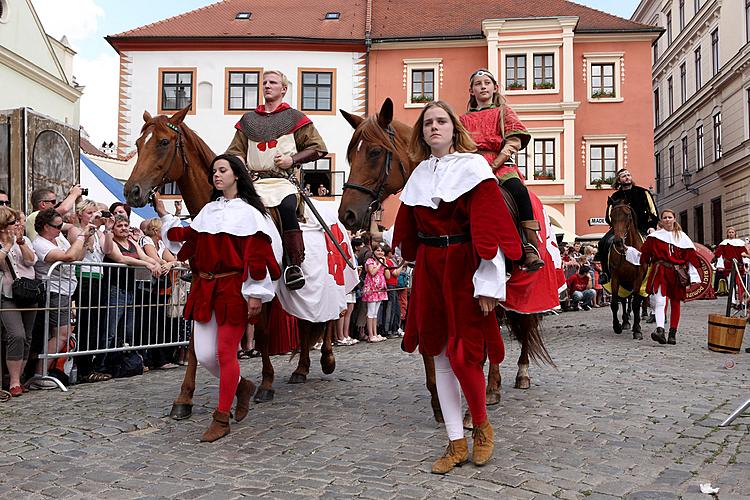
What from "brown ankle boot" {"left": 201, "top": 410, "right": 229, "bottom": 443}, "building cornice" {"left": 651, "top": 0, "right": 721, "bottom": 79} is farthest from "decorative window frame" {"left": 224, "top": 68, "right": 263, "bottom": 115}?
"brown ankle boot" {"left": 201, "top": 410, "right": 229, "bottom": 443}

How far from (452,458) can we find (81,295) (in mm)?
5390

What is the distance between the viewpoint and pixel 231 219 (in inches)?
211

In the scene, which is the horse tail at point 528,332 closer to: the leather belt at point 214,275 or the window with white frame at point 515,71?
the leather belt at point 214,275

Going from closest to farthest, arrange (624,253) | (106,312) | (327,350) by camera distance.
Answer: (327,350)
(106,312)
(624,253)

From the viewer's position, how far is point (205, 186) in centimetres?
629

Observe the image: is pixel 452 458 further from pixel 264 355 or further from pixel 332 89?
pixel 332 89

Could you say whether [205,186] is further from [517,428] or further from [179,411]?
[517,428]

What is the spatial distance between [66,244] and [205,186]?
2876mm

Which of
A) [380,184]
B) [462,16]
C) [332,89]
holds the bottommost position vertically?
[380,184]

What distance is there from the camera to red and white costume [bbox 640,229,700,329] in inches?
446

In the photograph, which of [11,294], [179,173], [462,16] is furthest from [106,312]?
[462,16]

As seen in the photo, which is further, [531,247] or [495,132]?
[495,132]

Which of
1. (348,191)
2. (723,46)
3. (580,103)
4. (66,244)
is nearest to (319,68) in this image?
(580,103)

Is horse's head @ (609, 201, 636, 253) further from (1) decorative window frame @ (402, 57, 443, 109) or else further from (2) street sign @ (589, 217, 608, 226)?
(1) decorative window frame @ (402, 57, 443, 109)
